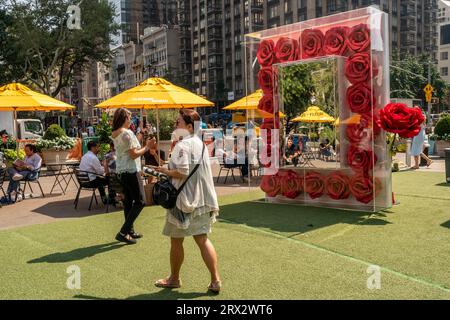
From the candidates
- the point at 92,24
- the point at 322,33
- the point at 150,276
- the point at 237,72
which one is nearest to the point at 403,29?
the point at 237,72

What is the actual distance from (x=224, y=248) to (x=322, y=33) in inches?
186

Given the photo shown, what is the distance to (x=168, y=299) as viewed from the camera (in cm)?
466

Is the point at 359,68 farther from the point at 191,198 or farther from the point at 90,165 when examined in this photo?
Answer: the point at 90,165

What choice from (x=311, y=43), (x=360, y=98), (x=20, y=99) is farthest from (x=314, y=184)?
(x=20, y=99)

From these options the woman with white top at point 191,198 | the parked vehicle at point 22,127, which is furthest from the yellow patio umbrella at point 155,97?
the parked vehicle at point 22,127

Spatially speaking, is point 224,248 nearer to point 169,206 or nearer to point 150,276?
point 150,276

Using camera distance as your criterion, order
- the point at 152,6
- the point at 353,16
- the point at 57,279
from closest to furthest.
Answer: the point at 57,279
the point at 353,16
the point at 152,6

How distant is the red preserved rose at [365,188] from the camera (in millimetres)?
8555

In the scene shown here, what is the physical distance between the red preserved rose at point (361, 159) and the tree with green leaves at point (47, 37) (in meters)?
26.6

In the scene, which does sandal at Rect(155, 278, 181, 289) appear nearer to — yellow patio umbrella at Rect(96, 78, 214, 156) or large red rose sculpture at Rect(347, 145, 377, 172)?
large red rose sculpture at Rect(347, 145, 377, 172)

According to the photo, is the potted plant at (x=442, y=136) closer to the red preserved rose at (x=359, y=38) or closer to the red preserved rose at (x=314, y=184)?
the red preserved rose at (x=314, y=184)

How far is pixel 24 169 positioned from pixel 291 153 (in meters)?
5.90

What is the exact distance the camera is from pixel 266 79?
32.7ft

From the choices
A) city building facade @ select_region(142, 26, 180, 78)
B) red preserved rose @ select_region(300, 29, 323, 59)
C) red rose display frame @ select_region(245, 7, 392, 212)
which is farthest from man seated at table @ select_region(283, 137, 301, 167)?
city building facade @ select_region(142, 26, 180, 78)
